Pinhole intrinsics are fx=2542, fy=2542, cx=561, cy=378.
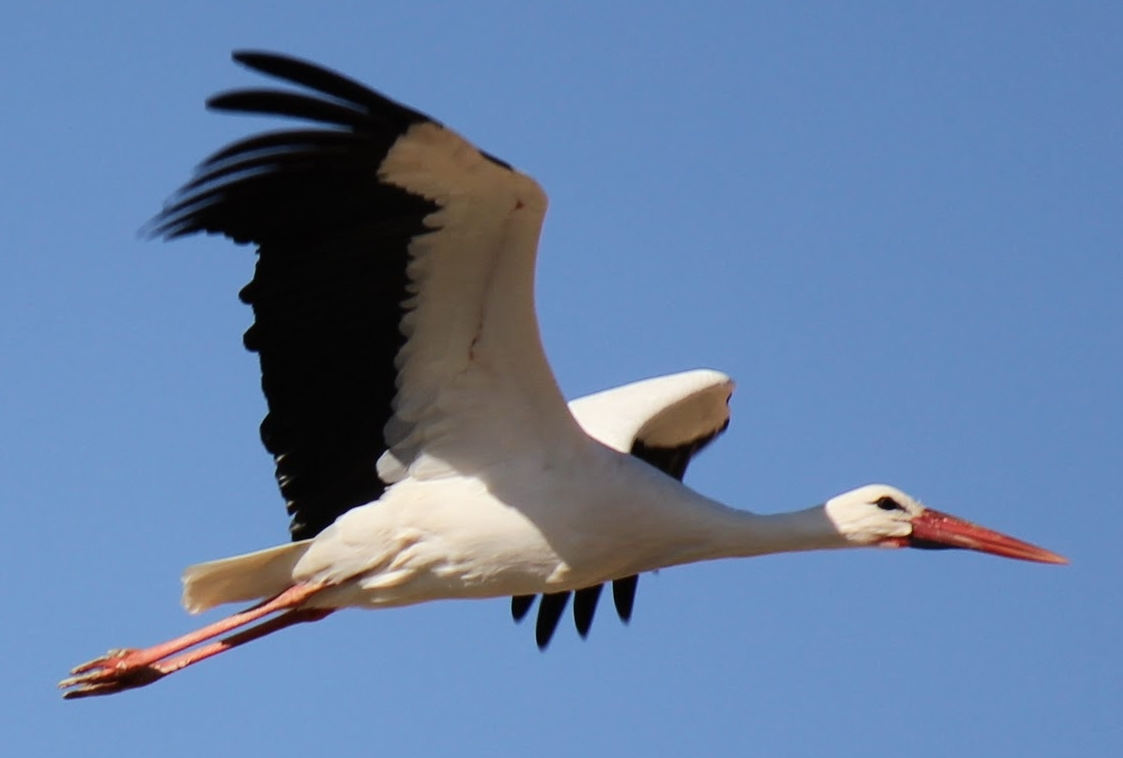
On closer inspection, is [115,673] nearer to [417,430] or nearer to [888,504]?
[417,430]

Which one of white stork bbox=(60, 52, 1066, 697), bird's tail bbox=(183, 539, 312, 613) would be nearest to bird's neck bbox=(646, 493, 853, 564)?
white stork bbox=(60, 52, 1066, 697)

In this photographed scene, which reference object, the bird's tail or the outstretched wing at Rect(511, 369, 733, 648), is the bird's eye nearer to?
the outstretched wing at Rect(511, 369, 733, 648)

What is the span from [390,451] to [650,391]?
2.08m

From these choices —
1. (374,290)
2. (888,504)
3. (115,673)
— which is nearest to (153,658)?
(115,673)

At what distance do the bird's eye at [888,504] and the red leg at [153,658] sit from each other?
284 cm

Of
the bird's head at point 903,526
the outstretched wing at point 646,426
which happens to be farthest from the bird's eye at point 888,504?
the outstretched wing at point 646,426

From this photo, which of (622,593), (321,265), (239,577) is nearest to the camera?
(321,265)

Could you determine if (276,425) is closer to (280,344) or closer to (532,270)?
(280,344)

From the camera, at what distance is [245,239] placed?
11352 mm

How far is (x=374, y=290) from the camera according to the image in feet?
38.1

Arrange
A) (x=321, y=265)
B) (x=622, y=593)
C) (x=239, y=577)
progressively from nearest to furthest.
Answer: (x=321, y=265)
(x=239, y=577)
(x=622, y=593)

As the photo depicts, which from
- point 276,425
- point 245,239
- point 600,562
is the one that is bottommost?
point 600,562

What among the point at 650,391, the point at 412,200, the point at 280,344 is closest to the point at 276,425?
the point at 280,344

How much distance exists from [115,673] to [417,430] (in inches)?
76.7
